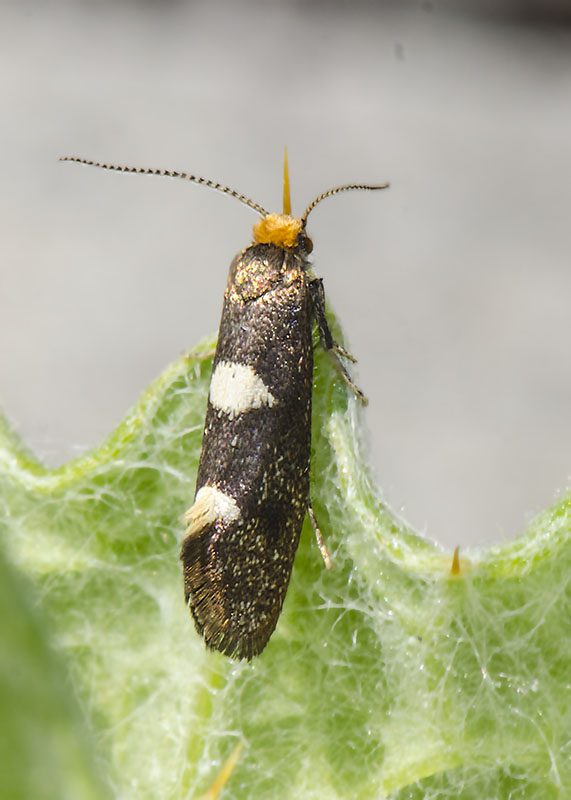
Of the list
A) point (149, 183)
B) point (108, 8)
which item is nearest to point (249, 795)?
point (149, 183)

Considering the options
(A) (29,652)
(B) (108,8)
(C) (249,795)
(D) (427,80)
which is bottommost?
(C) (249,795)

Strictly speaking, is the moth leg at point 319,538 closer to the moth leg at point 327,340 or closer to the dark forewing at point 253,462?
the dark forewing at point 253,462

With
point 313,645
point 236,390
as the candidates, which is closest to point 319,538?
point 313,645

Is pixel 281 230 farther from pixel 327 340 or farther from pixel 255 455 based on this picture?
pixel 255 455

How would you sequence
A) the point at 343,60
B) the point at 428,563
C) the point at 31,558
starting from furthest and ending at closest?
the point at 343,60 → the point at 31,558 → the point at 428,563

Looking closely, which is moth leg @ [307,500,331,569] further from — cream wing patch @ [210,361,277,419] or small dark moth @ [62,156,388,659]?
cream wing patch @ [210,361,277,419]

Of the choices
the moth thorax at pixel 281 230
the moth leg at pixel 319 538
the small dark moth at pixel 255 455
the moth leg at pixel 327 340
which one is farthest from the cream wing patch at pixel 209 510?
the moth thorax at pixel 281 230

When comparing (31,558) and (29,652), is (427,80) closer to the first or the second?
(31,558)
